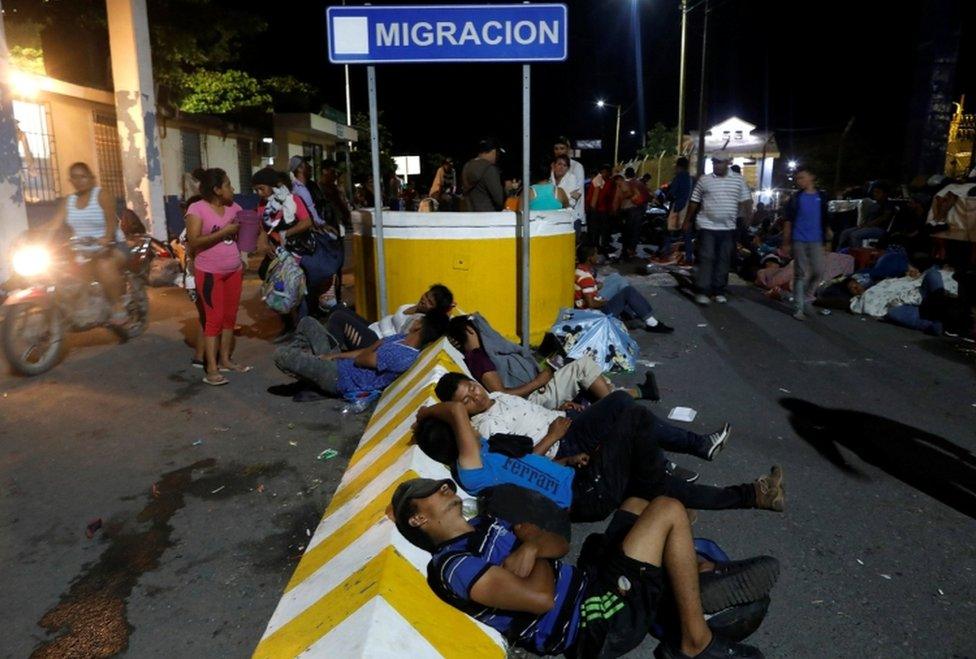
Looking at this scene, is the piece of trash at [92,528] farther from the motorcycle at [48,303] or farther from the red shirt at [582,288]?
the red shirt at [582,288]

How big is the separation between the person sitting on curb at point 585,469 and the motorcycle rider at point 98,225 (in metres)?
5.13

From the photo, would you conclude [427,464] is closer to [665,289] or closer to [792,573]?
[792,573]

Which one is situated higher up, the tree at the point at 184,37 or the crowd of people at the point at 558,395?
the tree at the point at 184,37

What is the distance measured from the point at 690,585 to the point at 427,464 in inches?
60.6

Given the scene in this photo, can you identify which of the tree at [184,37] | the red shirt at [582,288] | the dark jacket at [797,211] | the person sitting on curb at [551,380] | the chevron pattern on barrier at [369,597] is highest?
the tree at [184,37]

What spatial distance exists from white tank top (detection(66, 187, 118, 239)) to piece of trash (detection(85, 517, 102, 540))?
4286 millimetres

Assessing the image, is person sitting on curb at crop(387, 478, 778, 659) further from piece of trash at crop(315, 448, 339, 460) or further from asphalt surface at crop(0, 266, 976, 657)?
piece of trash at crop(315, 448, 339, 460)

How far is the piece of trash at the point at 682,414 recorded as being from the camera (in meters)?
5.23

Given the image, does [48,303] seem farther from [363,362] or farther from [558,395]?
[558,395]

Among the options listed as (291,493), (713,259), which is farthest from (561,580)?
(713,259)

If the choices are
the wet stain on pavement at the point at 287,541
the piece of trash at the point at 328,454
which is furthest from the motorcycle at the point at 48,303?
the wet stain on pavement at the point at 287,541

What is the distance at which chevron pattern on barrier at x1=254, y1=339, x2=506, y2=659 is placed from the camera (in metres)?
2.25

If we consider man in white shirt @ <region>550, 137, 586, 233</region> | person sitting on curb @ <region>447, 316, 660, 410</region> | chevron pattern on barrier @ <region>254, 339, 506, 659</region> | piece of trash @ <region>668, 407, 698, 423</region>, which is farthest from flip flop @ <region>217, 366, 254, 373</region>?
man in white shirt @ <region>550, 137, 586, 233</region>

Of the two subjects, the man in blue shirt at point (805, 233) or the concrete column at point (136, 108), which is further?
the concrete column at point (136, 108)
